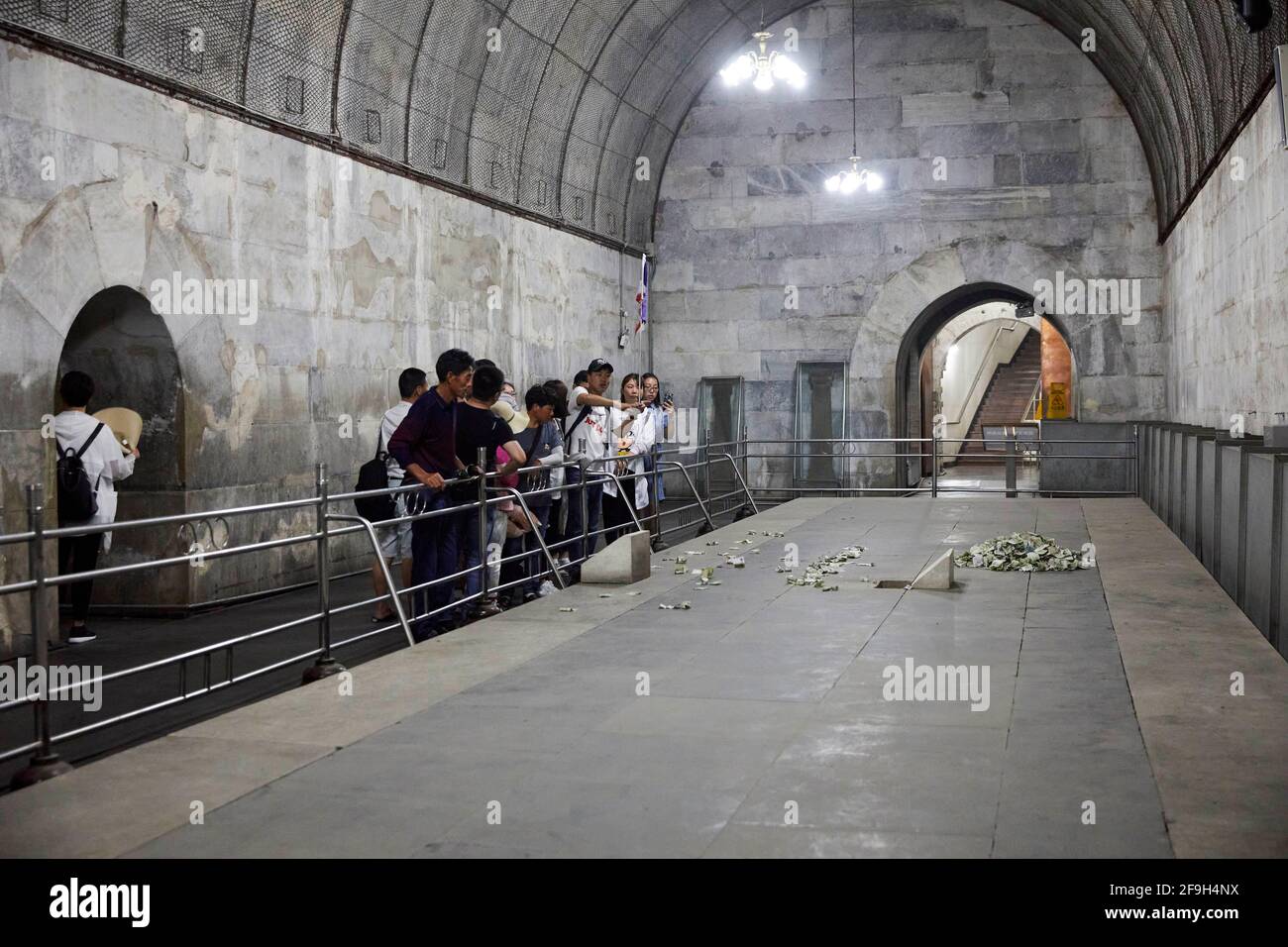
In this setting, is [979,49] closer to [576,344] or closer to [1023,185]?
A: [1023,185]

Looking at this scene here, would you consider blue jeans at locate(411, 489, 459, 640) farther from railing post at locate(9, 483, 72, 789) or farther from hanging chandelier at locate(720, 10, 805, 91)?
hanging chandelier at locate(720, 10, 805, 91)

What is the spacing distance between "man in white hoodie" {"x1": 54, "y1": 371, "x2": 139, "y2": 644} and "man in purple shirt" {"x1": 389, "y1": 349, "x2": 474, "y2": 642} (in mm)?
2095

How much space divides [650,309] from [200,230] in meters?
12.4

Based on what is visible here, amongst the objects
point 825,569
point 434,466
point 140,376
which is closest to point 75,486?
point 140,376

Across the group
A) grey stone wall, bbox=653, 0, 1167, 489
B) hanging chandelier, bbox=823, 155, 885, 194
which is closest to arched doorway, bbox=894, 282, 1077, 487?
grey stone wall, bbox=653, 0, 1167, 489

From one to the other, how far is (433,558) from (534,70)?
Answer: 9685mm

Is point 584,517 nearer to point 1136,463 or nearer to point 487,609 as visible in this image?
point 487,609

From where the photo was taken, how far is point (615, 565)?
30.4 ft

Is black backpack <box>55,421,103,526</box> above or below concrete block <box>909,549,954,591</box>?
above

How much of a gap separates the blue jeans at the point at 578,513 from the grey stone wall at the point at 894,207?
1076 cm

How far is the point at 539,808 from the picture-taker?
422 centimetres

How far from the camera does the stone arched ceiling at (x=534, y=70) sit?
9.95m

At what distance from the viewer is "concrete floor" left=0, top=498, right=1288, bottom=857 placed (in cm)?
396

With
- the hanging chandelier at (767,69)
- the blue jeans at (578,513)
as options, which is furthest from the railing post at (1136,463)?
the blue jeans at (578,513)
